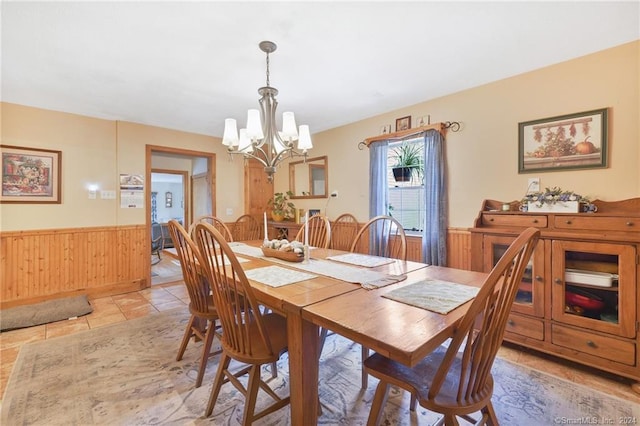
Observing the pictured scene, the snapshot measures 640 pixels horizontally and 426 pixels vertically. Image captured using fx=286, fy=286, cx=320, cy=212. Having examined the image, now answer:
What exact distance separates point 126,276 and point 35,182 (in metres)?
1.50

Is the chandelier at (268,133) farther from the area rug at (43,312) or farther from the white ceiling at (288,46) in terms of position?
the area rug at (43,312)

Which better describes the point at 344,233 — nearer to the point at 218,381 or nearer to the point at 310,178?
the point at 310,178

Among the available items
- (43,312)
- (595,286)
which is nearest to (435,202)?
(595,286)

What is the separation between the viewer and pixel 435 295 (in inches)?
49.8

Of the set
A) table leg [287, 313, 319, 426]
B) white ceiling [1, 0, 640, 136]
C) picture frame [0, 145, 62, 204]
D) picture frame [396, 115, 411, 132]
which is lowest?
table leg [287, 313, 319, 426]

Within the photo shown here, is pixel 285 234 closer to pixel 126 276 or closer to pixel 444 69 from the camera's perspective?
pixel 126 276

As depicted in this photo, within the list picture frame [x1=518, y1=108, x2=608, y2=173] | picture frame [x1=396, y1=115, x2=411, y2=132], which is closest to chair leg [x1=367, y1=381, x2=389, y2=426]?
picture frame [x1=518, y1=108, x2=608, y2=173]

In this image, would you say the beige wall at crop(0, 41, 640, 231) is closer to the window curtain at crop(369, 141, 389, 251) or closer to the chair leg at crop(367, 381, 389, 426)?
the window curtain at crop(369, 141, 389, 251)

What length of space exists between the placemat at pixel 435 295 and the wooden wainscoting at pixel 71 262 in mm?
3909

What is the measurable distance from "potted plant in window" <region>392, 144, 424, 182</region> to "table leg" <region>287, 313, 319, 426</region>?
101 inches

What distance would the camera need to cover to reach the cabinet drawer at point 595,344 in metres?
1.80

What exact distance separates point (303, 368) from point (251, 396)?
413 millimetres

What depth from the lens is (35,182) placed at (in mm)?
3303

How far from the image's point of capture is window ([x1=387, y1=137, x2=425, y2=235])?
332cm
